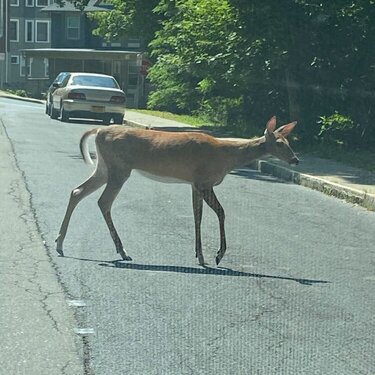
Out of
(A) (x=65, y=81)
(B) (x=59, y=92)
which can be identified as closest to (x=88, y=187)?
(B) (x=59, y=92)

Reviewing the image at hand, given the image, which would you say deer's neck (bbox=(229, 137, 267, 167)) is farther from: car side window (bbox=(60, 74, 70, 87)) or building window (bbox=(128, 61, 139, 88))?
building window (bbox=(128, 61, 139, 88))

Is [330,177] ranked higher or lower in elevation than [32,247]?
lower

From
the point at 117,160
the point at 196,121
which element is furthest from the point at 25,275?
the point at 196,121

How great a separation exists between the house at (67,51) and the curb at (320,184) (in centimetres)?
2168

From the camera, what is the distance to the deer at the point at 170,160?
378 inches

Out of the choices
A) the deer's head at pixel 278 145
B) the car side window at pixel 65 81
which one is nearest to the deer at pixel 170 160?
the deer's head at pixel 278 145

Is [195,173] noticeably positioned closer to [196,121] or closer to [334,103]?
[334,103]

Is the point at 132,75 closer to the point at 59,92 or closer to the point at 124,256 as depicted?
the point at 59,92

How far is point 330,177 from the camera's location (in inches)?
657

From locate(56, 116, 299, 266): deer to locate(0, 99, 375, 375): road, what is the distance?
0.51 m

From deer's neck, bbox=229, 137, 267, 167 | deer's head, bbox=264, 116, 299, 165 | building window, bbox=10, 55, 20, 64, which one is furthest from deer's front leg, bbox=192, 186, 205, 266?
building window, bbox=10, 55, 20, 64

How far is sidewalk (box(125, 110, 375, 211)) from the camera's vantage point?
1484 centimetres

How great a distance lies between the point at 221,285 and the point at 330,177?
8.44 metres

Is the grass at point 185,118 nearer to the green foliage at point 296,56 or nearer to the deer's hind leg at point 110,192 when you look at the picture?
the green foliage at point 296,56
